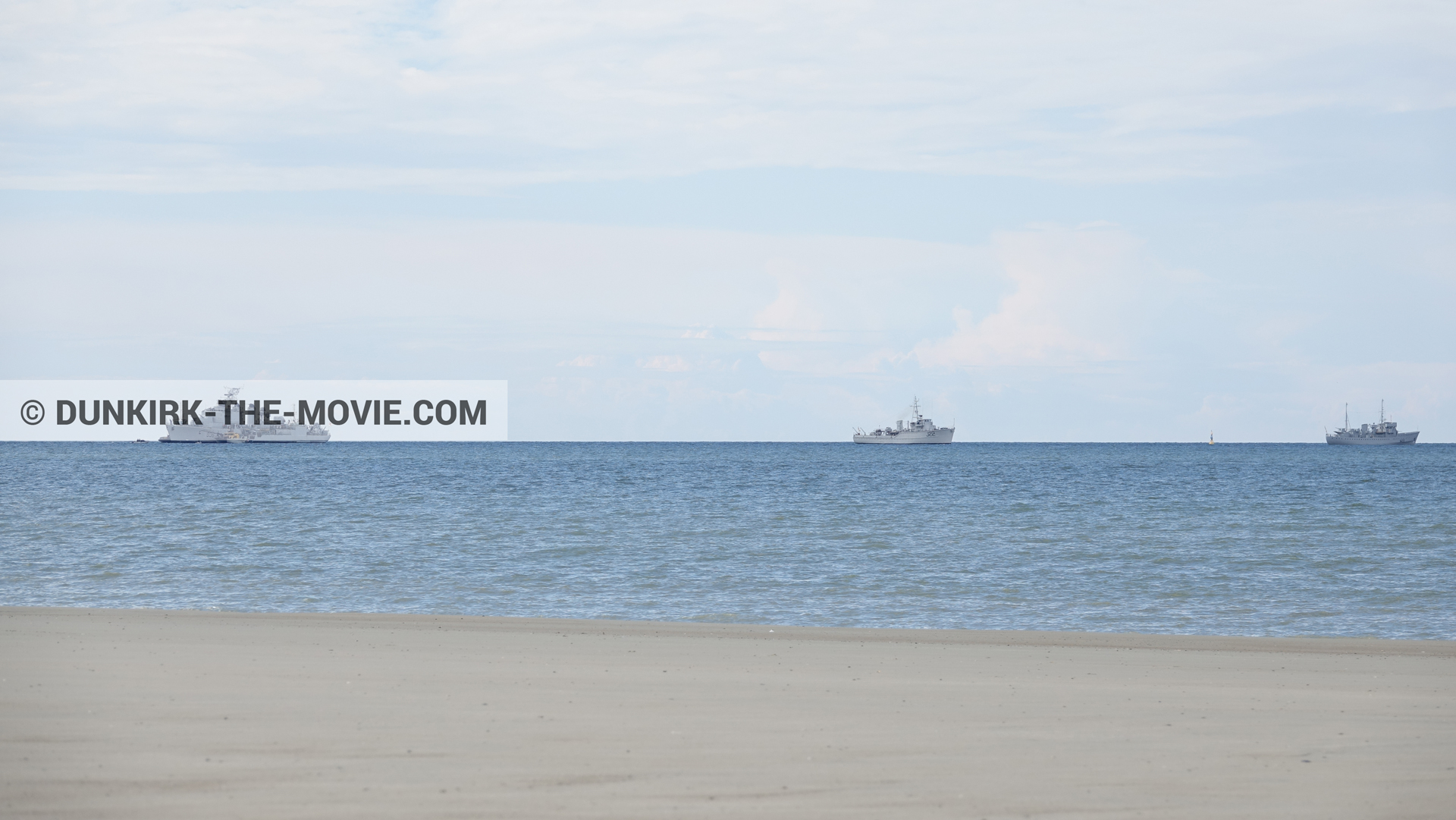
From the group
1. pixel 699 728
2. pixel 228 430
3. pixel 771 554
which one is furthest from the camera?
pixel 228 430

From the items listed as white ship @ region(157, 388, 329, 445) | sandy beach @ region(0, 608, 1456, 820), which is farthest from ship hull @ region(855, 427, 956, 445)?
sandy beach @ region(0, 608, 1456, 820)

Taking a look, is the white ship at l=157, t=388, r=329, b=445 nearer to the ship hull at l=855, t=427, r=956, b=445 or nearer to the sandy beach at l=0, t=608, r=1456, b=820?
the ship hull at l=855, t=427, r=956, b=445

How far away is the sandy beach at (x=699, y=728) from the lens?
7.05 m

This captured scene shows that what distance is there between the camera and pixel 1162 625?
1870cm

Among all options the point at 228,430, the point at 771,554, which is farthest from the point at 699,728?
the point at 228,430

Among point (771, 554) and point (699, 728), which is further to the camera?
point (771, 554)

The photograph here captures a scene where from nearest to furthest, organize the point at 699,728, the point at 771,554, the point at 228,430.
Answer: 1. the point at 699,728
2. the point at 771,554
3. the point at 228,430

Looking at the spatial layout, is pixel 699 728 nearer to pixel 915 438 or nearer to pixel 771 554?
pixel 771 554

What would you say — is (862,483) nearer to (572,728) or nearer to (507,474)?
(507,474)

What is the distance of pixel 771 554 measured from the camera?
95.6 feet

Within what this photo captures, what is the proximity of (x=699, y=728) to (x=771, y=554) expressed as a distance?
20193 mm

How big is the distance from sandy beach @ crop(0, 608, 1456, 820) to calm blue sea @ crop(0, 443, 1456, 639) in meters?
5.63

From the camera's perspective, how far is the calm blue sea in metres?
20.3

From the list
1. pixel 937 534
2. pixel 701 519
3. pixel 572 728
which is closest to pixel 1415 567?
pixel 937 534
